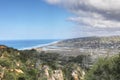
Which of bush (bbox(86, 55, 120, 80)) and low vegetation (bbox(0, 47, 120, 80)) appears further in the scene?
low vegetation (bbox(0, 47, 120, 80))

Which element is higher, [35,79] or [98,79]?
[98,79]

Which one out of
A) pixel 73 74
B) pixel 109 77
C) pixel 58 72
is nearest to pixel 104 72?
pixel 109 77

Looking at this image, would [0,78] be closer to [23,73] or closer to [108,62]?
[23,73]

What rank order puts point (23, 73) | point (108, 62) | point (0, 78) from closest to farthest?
1. point (108, 62)
2. point (0, 78)
3. point (23, 73)

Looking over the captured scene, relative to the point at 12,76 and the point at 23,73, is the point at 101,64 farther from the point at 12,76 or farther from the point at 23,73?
the point at 23,73

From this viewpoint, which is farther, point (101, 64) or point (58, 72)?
point (58, 72)

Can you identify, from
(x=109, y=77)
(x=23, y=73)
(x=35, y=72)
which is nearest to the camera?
(x=109, y=77)

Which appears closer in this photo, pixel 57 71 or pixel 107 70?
pixel 107 70

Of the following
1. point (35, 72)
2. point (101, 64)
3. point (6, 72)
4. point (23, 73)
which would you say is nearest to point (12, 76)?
point (6, 72)

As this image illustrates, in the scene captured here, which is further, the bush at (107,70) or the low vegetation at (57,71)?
the low vegetation at (57,71)

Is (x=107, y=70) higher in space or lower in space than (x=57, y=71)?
higher
